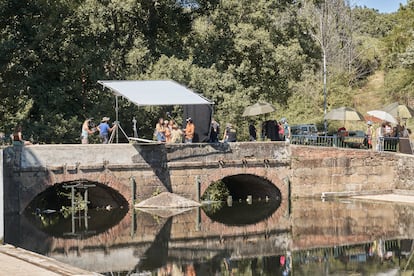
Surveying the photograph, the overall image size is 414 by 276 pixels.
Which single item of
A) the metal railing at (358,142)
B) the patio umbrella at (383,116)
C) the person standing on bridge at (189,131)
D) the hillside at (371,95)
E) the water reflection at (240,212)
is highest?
the hillside at (371,95)

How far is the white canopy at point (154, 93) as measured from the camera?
29.1 m

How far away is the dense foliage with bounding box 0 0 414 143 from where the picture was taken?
35094mm

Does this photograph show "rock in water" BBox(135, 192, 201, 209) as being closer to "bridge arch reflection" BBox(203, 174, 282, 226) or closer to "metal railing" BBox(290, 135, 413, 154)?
"bridge arch reflection" BBox(203, 174, 282, 226)

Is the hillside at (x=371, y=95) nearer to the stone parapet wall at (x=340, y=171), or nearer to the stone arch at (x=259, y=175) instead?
the stone parapet wall at (x=340, y=171)

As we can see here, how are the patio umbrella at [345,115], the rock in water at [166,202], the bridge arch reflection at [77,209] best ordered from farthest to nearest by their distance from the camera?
the patio umbrella at [345,115]
the rock in water at [166,202]
the bridge arch reflection at [77,209]

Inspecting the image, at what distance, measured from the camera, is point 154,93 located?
30125 mm

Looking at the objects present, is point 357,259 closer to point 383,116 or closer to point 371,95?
point 383,116

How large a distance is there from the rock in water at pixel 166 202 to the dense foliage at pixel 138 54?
5395 mm

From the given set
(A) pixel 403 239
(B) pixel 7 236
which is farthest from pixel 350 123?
(B) pixel 7 236

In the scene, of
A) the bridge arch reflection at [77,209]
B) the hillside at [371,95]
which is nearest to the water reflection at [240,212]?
the bridge arch reflection at [77,209]

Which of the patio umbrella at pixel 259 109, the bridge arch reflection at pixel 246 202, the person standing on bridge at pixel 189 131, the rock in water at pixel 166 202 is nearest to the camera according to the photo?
the bridge arch reflection at pixel 246 202

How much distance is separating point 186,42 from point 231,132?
810 cm

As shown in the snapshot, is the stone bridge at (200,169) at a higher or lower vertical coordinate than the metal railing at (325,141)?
lower

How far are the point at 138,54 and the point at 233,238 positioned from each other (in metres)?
13.2
